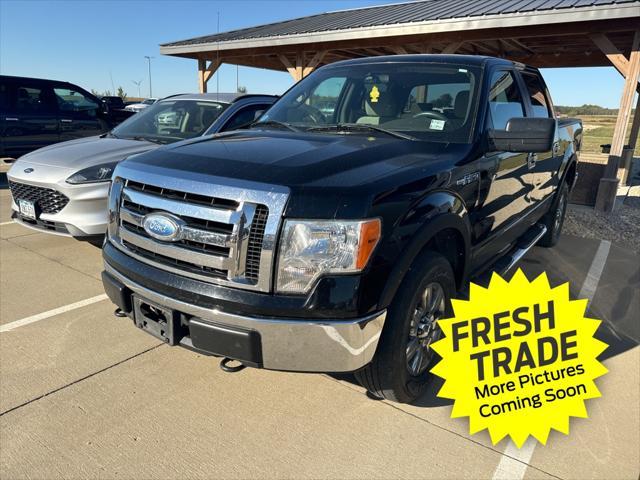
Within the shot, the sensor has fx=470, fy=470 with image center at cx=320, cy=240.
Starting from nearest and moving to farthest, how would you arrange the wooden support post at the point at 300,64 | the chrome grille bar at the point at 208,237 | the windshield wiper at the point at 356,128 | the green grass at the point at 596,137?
the chrome grille bar at the point at 208,237
the windshield wiper at the point at 356,128
the wooden support post at the point at 300,64
the green grass at the point at 596,137

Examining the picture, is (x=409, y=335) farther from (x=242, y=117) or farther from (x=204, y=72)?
(x=204, y=72)

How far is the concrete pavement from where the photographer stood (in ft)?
7.06

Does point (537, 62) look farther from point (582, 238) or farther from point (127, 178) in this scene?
point (127, 178)

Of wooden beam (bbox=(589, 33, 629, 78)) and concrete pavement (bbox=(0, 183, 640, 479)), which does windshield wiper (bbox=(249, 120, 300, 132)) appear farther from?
wooden beam (bbox=(589, 33, 629, 78))

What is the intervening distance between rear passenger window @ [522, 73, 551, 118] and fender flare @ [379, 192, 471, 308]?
2.06 meters

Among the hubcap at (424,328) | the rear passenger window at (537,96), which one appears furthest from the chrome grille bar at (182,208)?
the rear passenger window at (537,96)

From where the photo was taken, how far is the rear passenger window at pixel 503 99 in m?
3.17

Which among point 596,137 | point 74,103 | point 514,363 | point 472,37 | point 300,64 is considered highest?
point 472,37

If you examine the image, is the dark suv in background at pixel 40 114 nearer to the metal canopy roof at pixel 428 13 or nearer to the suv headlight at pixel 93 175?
the metal canopy roof at pixel 428 13

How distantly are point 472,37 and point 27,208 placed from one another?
7829 mm

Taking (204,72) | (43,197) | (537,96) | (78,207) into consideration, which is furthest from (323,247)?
(204,72)

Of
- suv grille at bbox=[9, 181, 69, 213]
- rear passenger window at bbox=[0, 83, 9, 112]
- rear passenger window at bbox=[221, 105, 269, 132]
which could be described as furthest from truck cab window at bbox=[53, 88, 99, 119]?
suv grille at bbox=[9, 181, 69, 213]

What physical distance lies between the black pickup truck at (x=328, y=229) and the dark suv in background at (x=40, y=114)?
6.90 m

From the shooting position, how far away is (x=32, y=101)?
9125 millimetres
